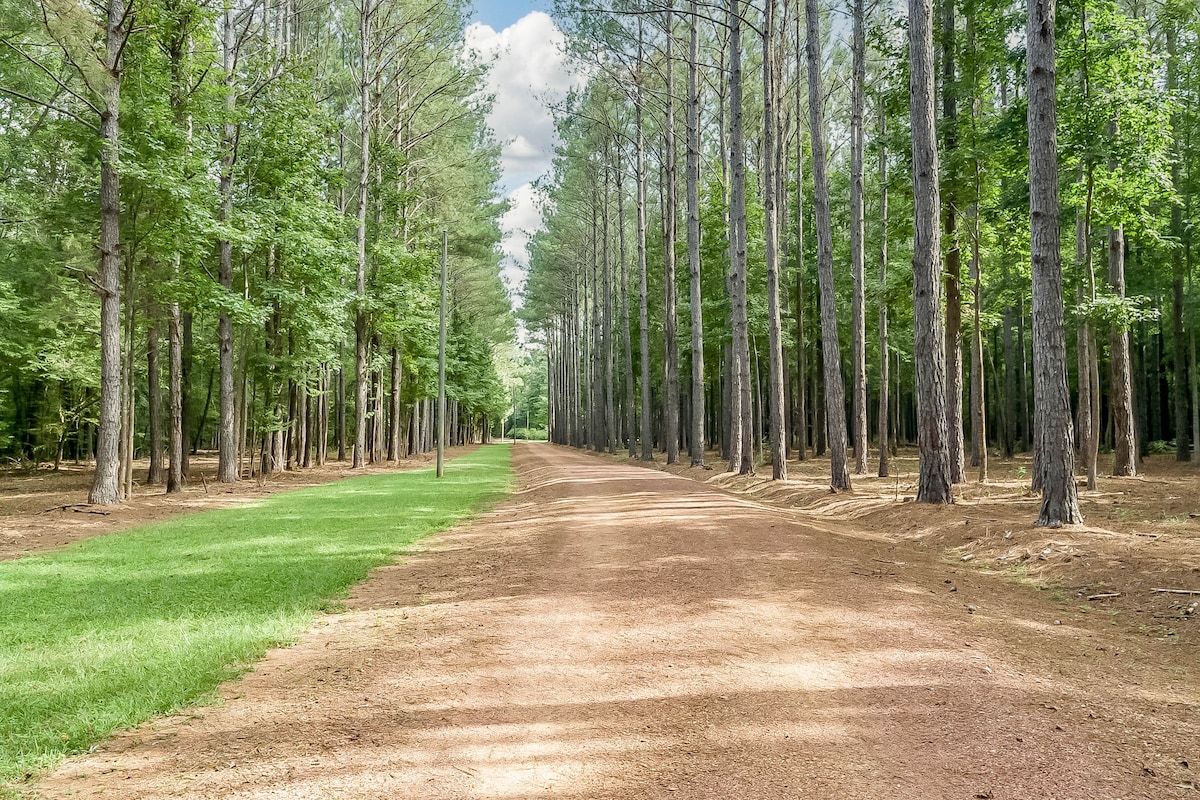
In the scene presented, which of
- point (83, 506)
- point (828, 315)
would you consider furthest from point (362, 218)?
point (828, 315)

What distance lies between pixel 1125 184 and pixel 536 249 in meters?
45.0

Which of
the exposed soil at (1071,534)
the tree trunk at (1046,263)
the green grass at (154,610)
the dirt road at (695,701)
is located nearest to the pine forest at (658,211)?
the tree trunk at (1046,263)

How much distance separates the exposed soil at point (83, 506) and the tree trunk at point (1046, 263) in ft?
43.6

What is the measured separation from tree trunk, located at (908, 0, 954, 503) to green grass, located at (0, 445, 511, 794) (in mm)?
8162

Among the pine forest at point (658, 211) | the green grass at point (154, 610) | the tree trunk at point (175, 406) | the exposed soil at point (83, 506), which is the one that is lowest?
the exposed soil at point (83, 506)

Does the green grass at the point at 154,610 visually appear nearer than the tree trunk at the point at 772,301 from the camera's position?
Yes

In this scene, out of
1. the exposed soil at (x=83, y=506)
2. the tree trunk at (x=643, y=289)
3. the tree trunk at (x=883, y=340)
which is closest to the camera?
the exposed soil at (x=83, y=506)

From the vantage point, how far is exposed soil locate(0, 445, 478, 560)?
36.1ft

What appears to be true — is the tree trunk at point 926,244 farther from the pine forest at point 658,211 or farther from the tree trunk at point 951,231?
the tree trunk at point 951,231

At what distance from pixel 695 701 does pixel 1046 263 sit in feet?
26.4

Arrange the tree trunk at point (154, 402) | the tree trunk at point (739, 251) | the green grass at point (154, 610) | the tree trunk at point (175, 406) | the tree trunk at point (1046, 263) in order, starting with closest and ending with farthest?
the green grass at point (154, 610), the tree trunk at point (1046, 263), the tree trunk at point (154, 402), the tree trunk at point (175, 406), the tree trunk at point (739, 251)

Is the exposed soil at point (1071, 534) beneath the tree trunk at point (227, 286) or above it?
beneath

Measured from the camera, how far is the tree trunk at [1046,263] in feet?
29.2

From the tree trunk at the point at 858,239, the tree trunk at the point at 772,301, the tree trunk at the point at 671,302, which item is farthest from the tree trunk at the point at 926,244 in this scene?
the tree trunk at the point at 671,302
